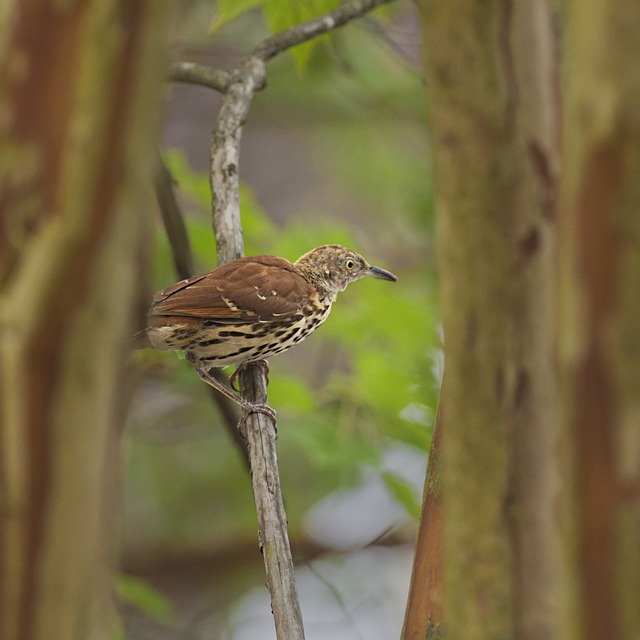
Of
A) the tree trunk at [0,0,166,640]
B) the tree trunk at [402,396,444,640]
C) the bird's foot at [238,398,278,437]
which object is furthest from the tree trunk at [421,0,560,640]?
the bird's foot at [238,398,278,437]

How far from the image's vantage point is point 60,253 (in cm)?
102

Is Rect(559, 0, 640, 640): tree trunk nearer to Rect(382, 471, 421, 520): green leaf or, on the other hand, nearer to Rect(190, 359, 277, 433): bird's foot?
Rect(190, 359, 277, 433): bird's foot

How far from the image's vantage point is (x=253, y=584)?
639cm

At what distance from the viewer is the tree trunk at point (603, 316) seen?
3.13ft

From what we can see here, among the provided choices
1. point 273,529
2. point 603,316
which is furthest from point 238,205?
point 603,316

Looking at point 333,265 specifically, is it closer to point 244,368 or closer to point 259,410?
point 244,368

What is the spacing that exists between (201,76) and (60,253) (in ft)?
9.03

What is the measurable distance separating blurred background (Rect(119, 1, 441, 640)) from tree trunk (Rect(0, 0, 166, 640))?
8.93 ft

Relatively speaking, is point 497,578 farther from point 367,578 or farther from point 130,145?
point 367,578

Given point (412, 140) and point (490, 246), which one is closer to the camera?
point (490, 246)

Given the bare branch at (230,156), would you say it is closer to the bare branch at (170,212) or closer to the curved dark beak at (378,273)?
the bare branch at (170,212)

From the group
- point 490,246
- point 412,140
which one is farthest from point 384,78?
point 490,246

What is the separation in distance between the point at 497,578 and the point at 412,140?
637 cm

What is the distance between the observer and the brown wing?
386 centimetres
